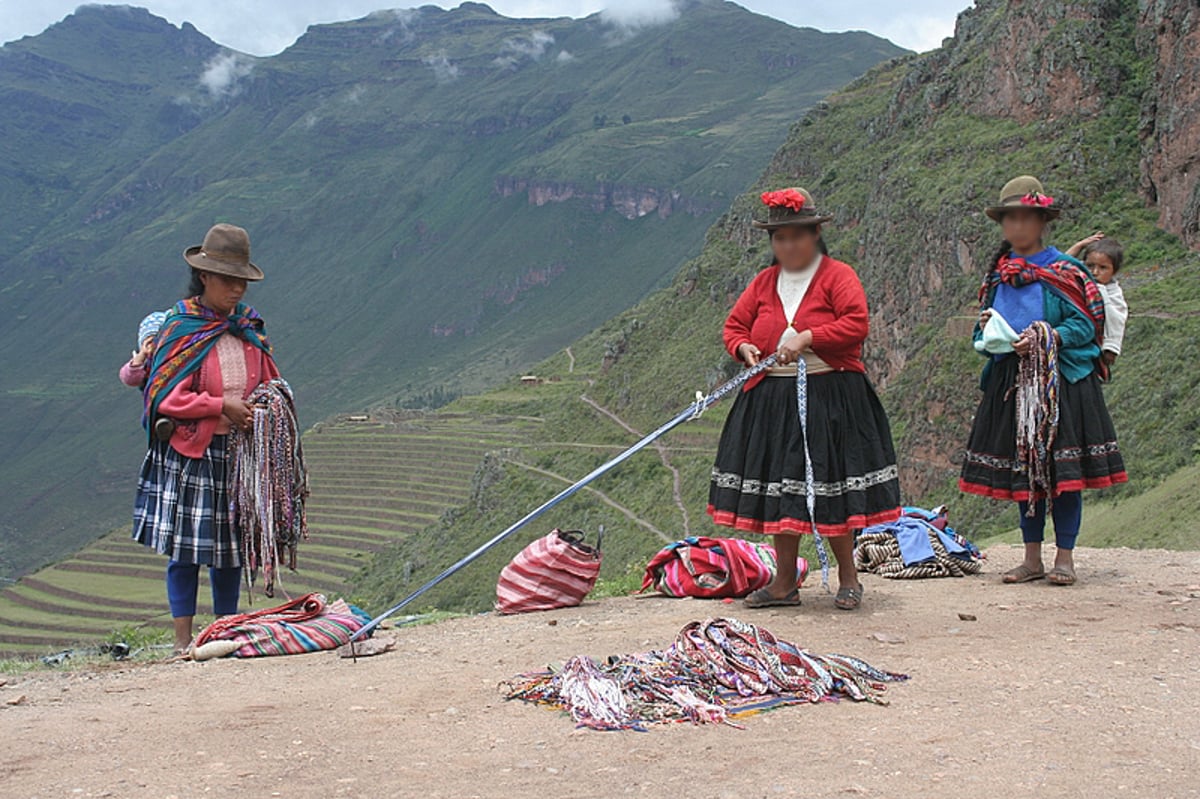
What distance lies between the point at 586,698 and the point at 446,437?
69352 millimetres

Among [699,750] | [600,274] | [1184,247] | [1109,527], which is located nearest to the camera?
[699,750]

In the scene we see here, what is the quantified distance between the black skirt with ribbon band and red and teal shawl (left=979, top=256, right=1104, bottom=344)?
1.34 m

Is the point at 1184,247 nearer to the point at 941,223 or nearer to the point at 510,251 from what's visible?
the point at 941,223

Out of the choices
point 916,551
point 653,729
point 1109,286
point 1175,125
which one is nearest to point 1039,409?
point 1109,286

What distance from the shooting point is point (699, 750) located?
415cm

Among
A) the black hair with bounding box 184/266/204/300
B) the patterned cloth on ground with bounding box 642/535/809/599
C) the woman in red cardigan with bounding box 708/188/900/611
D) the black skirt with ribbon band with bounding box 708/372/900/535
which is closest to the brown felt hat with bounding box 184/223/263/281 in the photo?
the black hair with bounding box 184/266/204/300

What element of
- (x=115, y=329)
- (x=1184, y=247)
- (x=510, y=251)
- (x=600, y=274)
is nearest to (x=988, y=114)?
(x=1184, y=247)

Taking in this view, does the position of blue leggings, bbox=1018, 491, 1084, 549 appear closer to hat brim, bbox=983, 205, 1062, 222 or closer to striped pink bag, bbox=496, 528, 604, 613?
hat brim, bbox=983, 205, 1062, 222

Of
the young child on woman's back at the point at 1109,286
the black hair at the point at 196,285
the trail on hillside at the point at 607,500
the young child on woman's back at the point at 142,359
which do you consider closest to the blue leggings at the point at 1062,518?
the young child on woman's back at the point at 1109,286

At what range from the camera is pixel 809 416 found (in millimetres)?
6301

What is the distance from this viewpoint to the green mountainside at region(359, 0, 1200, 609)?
19.0 m

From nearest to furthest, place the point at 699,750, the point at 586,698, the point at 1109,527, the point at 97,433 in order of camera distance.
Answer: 1. the point at 699,750
2. the point at 586,698
3. the point at 1109,527
4. the point at 97,433

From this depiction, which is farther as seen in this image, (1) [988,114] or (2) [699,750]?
(1) [988,114]

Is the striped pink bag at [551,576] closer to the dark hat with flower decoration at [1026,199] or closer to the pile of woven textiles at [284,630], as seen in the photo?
the pile of woven textiles at [284,630]
